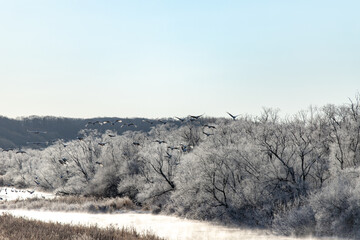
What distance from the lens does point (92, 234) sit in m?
17.9

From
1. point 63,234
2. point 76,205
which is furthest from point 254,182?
point 76,205

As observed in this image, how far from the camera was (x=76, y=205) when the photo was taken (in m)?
38.1

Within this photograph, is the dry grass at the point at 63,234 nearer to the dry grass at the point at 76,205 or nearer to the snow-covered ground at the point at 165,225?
the snow-covered ground at the point at 165,225

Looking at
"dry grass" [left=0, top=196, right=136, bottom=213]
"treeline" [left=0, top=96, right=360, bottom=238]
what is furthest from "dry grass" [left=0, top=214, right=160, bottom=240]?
"dry grass" [left=0, top=196, right=136, bottom=213]

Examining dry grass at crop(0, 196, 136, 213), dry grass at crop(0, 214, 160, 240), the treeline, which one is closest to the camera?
dry grass at crop(0, 214, 160, 240)

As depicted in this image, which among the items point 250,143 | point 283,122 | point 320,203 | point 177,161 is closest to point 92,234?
point 320,203

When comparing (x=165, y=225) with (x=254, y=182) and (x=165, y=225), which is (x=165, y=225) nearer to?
(x=165, y=225)

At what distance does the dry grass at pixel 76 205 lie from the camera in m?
37.1

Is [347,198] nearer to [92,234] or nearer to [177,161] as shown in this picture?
[92,234]

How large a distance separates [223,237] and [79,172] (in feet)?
104

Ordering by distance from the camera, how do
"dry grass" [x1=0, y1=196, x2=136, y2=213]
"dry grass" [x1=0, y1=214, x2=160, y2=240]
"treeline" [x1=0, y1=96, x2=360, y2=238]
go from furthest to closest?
1. "dry grass" [x1=0, y1=196, x2=136, y2=213]
2. "treeline" [x1=0, y1=96, x2=360, y2=238]
3. "dry grass" [x1=0, y1=214, x2=160, y2=240]

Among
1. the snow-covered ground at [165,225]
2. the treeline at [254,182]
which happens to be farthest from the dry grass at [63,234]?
the treeline at [254,182]

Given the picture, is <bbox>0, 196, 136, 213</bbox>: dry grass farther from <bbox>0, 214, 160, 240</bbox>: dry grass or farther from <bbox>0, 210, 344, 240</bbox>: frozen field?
<bbox>0, 214, 160, 240</bbox>: dry grass

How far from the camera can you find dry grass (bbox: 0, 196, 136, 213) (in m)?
37.1
